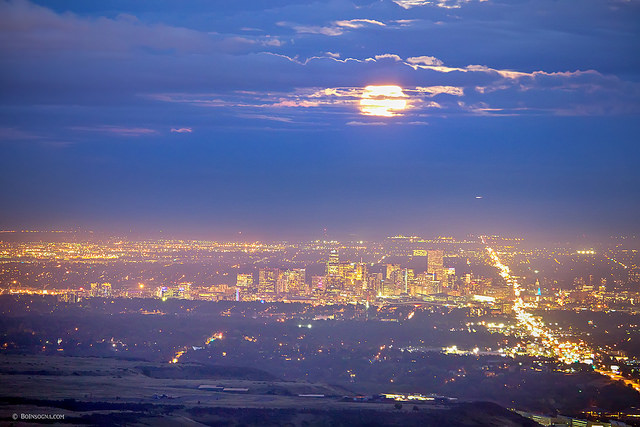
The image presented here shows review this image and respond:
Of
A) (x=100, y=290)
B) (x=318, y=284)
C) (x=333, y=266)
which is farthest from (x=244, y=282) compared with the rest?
(x=100, y=290)

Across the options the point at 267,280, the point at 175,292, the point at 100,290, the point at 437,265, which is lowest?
the point at 100,290

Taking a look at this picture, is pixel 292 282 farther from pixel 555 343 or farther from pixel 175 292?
pixel 555 343

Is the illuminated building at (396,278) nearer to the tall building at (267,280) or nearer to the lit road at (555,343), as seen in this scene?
the lit road at (555,343)

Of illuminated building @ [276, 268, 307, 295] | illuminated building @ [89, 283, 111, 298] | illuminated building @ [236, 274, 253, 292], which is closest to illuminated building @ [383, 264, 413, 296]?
illuminated building @ [276, 268, 307, 295]

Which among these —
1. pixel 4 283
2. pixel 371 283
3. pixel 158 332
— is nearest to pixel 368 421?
pixel 158 332

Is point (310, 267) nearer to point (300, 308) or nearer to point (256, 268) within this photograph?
point (256, 268)

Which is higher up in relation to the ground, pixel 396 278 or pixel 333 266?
pixel 333 266

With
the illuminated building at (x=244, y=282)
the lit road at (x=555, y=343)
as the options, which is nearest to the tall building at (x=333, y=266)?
the illuminated building at (x=244, y=282)

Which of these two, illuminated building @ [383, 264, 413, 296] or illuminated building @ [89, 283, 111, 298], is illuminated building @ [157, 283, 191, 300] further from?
illuminated building @ [383, 264, 413, 296]
